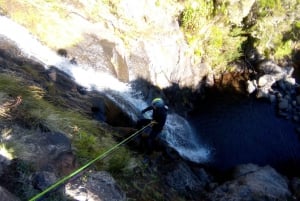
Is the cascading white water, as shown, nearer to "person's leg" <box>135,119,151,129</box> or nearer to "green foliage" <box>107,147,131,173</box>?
"person's leg" <box>135,119,151,129</box>

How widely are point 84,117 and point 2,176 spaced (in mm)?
3021

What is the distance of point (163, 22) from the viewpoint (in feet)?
44.0

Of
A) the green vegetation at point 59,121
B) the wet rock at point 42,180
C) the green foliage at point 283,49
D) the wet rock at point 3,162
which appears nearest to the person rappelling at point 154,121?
the green vegetation at point 59,121

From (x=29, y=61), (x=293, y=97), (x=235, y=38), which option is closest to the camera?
(x=29, y=61)

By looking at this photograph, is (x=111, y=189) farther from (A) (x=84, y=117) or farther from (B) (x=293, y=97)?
(B) (x=293, y=97)

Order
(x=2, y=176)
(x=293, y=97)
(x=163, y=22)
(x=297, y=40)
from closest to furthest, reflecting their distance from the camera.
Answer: (x=2, y=176) → (x=163, y=22) → (x=293, y=97) → (x=297, y=40)

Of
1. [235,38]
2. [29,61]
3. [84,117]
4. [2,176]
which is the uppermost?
[235,38]

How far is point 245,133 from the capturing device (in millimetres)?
15219

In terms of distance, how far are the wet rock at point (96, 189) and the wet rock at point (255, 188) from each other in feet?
13.5

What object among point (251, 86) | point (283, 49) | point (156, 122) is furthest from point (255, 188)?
point (283, 49)

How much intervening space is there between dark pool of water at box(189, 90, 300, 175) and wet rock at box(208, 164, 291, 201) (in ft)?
9.35

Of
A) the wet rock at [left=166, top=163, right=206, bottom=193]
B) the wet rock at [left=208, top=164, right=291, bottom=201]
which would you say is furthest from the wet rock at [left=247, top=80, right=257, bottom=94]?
the wet rock at [left=166, top=163, right=206, bottom=193]

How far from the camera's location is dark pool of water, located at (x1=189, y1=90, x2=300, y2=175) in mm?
13906

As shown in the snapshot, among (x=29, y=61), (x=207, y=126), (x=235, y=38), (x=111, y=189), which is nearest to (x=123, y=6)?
(x=29, y=61)
